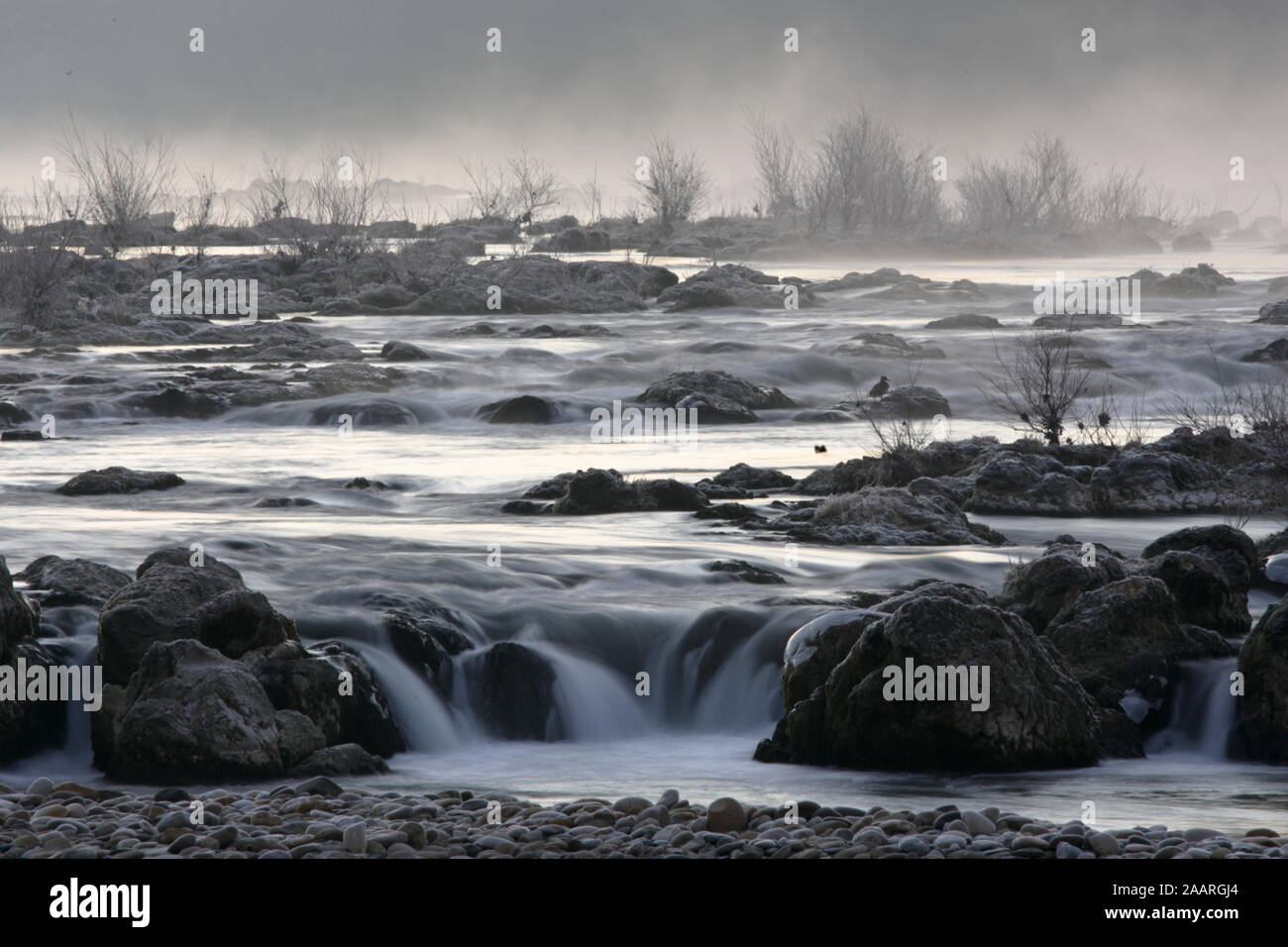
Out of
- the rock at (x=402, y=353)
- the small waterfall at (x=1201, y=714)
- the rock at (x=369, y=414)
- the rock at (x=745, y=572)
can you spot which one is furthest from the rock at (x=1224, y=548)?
the rock at (x=402, y=353)

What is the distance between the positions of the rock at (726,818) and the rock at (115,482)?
12.3 meters

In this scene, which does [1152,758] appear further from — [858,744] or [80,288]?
Answer: [80,288]

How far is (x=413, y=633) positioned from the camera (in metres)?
10.8

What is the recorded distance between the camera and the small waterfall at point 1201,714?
9.72 meters

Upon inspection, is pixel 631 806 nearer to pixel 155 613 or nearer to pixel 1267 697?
pixel 155 613

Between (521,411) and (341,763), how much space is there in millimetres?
18202

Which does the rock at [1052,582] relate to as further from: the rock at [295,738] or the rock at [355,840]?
the rock at [355,840]

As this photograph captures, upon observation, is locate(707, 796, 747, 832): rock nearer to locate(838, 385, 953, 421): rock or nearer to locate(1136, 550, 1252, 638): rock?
locate(1136, 550, 1252, 638): rock

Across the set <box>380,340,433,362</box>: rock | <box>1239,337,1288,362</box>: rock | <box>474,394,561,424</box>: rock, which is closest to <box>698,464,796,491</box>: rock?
<box>474,394,561,424</box>: rock

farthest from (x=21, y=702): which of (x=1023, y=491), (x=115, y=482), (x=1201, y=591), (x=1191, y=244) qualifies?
(x=1191, y=244)

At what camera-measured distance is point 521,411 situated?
2681 cm

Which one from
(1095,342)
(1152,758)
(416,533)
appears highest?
(1095,342)
